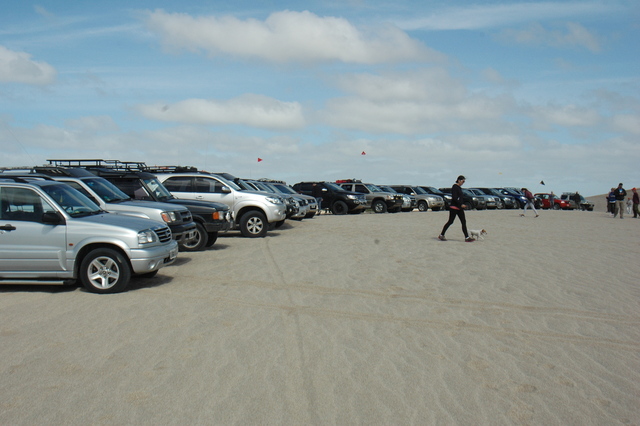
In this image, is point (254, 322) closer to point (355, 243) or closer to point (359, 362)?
point (359, 362)

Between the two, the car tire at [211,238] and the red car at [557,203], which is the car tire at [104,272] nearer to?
the car tire at [211,238]

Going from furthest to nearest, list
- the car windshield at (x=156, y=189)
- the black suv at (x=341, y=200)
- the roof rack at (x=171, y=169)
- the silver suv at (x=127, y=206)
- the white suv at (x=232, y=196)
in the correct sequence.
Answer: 1. the black suv at (x=341, y=200)
2. the roof rack at (x=171, y=169)
3. the white suv at (x=232, y=196)
4. the car windshield at (x=156, y=189)
5. the silver suv at (x=127, y=206)

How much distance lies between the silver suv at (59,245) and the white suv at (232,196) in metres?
7.77

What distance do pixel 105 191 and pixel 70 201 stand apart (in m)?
2.76

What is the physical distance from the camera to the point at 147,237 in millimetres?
9203

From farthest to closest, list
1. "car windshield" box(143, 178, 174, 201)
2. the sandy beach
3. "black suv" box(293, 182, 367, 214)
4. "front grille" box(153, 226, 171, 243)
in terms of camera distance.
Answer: "black suv" box(293, 182, 367, 214) < "car windshield" box(143, 178, 174, 201) < "front grille" box(153, 226, 171, 243) < the sandy beach

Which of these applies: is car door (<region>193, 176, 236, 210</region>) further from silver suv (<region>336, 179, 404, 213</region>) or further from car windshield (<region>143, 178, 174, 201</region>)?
silver suv (<region>336, 179, 404, 213</region>)

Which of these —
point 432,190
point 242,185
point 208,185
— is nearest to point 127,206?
point 208,185

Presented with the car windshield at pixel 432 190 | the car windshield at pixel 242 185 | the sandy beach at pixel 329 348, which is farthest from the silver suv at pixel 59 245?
the car windshield at pixel 432 190

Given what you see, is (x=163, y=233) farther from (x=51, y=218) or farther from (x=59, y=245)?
(x=51, y=218)

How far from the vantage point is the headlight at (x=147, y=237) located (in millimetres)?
9031

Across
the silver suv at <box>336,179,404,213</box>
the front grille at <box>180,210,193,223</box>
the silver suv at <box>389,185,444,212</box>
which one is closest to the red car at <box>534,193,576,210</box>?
the silver suv at <box>389,185,444,212</box>

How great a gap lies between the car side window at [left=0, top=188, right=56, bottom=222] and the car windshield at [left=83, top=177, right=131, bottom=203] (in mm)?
2792

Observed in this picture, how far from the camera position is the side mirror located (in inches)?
344
